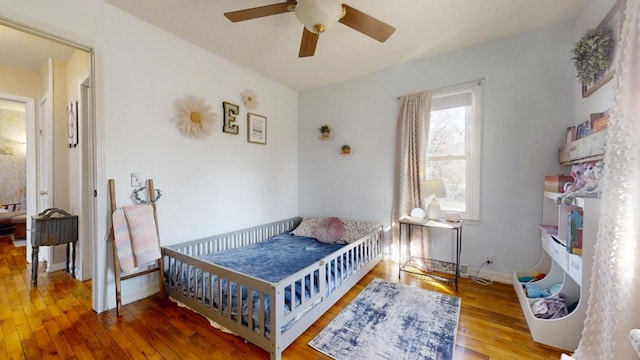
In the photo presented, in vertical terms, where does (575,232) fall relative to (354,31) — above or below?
below

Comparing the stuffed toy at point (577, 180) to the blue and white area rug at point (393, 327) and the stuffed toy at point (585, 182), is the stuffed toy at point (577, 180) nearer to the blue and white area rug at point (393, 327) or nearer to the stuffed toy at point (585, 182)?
the stuffed toy at point (585, 182)

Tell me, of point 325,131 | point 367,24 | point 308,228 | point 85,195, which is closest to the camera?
point 367,24

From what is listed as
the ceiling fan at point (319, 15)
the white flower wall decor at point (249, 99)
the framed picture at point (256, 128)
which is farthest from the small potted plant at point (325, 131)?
the ceiling fan at point (319, 15)

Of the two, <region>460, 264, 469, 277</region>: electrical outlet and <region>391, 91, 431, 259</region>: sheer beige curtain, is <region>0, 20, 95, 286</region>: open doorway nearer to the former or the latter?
<region>391, 91, 431, 259</region>: sheer beige curtain

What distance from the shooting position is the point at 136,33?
7.15 ft

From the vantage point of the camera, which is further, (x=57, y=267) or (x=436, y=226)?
(x=57, y=267)

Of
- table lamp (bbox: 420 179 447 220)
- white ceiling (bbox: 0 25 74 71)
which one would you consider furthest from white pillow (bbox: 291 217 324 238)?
white ceiling (bbox: 0 25 74 71)

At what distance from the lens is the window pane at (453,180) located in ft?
9.14

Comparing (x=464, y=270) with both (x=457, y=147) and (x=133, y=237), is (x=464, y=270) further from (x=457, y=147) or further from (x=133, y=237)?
(x=133, y=237)

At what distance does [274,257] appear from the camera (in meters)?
2.48

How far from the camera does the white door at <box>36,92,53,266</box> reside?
2910 millimetres

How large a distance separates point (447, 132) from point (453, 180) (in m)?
0.58

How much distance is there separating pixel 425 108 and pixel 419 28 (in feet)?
2.90

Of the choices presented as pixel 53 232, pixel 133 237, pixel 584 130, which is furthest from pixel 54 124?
pixel 584 130
